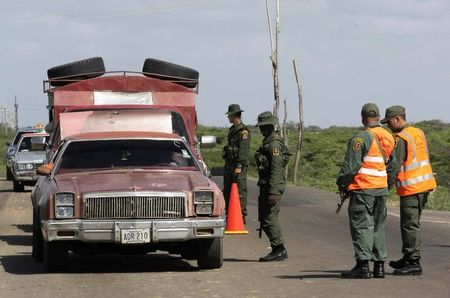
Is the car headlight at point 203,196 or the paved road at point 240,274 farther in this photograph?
the car headlight at point 203,196

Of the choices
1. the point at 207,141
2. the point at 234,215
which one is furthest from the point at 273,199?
the point at 207,141

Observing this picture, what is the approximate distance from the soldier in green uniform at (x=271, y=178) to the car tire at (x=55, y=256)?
247 cm

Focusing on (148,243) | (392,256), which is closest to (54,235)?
(148,243)

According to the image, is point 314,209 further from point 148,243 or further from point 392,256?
point 148,243

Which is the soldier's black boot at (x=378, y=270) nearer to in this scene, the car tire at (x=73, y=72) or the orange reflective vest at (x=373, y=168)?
the orange reflective vest at (x=373, y=168)

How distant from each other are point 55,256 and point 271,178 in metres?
2.73

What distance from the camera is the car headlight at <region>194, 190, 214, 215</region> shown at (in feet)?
38.7

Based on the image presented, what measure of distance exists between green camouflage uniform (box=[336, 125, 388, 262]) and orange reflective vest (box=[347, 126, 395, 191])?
43 mm

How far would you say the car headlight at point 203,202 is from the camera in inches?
465

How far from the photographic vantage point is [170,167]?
1302 centimetres

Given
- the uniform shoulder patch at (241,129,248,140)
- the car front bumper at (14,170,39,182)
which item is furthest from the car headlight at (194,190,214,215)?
the car front bumper at (14,170,39,182)

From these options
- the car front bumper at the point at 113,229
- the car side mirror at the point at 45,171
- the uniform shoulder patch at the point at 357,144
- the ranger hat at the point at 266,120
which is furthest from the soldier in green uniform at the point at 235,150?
the uniform shoulder patch at the point at 357,144

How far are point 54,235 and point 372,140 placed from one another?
3578 millimetres

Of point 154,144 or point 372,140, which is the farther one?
point 154,144
